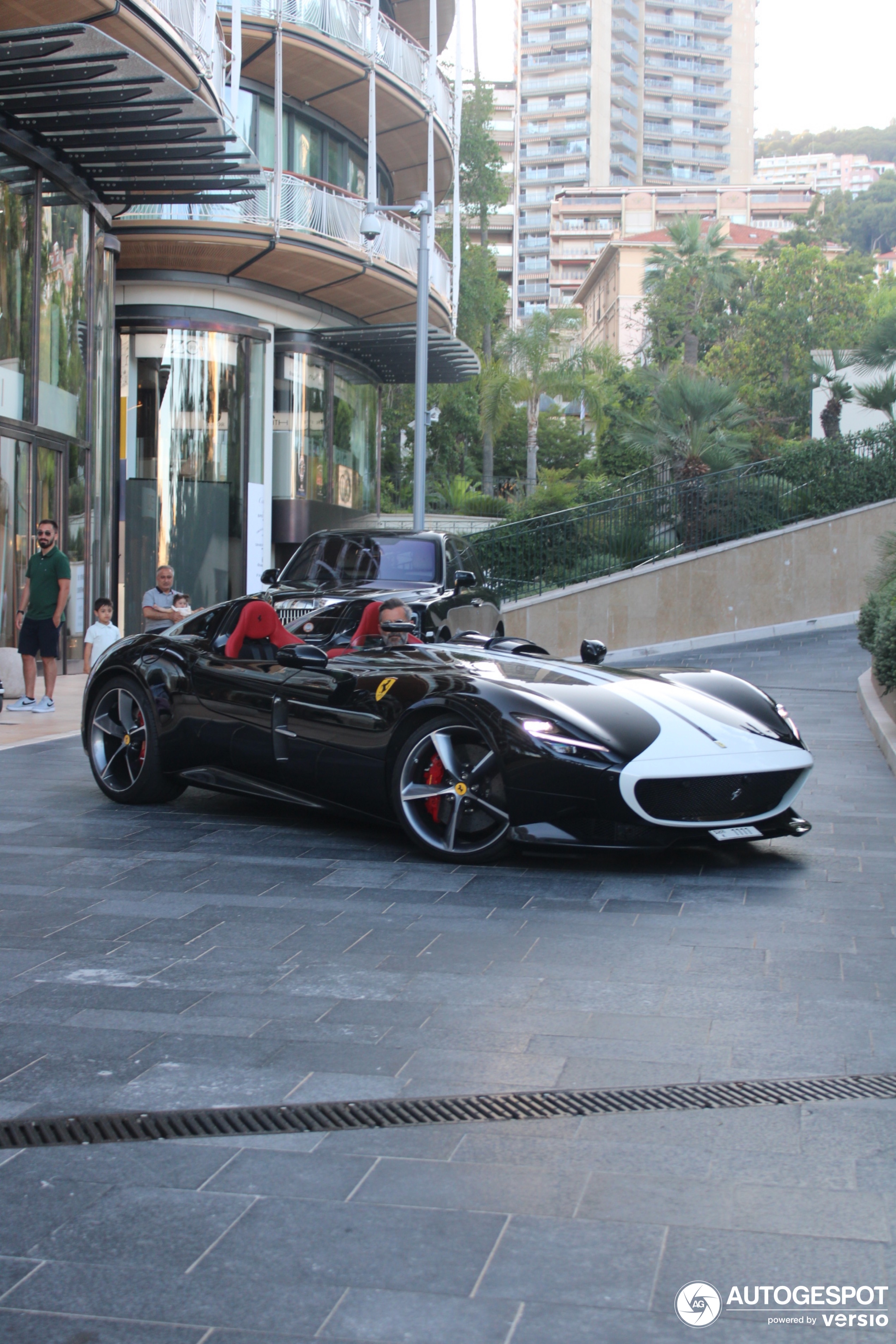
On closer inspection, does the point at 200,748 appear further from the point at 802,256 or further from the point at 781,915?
the point at 802,256

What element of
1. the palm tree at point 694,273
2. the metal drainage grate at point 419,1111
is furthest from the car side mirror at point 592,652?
the palm tree at point 694,273

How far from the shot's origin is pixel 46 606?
42.3 feet

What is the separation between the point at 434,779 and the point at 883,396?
22.9 metres

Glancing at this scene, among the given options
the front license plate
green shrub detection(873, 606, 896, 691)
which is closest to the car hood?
the front license plate

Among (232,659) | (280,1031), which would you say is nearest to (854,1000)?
(280,1031)

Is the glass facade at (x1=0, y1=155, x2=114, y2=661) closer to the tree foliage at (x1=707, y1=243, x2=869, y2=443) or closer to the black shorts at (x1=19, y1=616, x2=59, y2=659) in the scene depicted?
the black shorts at (x1=19, y1=616, x2=59, y2=659)

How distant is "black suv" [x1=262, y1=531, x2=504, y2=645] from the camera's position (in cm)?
1269

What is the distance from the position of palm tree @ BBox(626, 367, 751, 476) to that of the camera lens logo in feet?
77.4

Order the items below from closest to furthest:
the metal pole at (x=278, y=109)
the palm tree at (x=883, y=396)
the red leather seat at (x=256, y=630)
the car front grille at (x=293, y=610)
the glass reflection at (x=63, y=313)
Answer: the red leather seat at (x=256, y=630)
the car front grille at (x=293, y=610)
the glass reflection at (x=63, y=313)
the metal pole at (x=278, y=109)
the palm tree at (x=883, y=396)

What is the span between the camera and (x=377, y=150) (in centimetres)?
2900

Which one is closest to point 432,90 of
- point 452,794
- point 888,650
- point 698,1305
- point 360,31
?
point 360,31

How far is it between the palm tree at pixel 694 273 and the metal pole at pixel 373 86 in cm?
3502

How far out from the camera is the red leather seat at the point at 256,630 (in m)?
7.45

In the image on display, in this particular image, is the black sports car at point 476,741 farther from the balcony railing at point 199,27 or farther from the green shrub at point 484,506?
the green shrub at point 484,506
